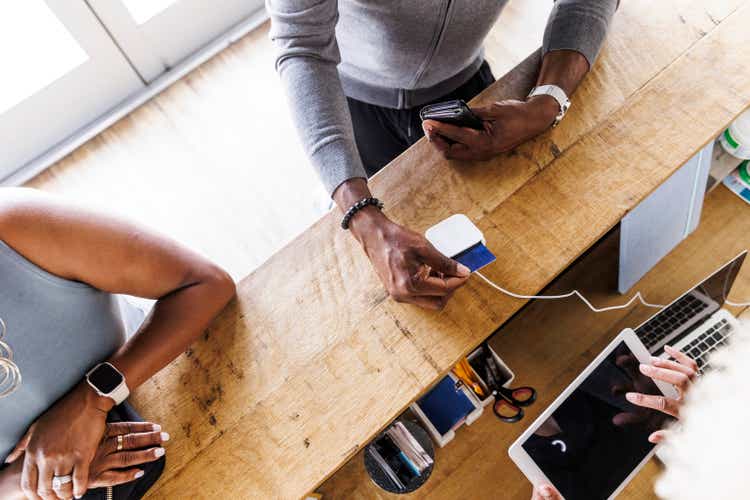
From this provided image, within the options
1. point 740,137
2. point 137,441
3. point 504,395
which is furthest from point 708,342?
point 137,441

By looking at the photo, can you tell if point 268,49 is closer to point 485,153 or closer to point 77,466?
point 485,153

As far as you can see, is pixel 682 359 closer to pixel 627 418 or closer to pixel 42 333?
pixel 627 418

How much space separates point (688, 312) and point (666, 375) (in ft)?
0.89

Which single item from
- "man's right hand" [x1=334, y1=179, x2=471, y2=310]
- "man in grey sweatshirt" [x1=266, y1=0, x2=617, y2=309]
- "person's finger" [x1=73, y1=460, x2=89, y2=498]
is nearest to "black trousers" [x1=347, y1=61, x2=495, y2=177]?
"man in grey sweatshirt" [x1=266, y1=0, x2=617, y2=309]

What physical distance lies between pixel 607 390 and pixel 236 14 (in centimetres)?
219

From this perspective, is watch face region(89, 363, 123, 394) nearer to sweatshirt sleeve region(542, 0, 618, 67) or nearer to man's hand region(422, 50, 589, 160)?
man's hand region(422, 50, 589, 160)

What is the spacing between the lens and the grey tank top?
917mm

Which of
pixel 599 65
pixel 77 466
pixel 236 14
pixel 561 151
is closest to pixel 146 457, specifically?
pixel 77 466

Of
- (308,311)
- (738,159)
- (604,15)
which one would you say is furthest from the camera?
(738,159)

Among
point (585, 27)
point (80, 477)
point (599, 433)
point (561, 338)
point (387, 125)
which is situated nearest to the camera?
point (80, 477)

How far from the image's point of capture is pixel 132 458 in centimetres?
94

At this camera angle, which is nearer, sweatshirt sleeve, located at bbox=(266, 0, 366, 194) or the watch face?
the watch face

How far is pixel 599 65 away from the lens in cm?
120

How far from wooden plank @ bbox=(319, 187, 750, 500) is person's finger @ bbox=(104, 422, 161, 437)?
1.34ft
